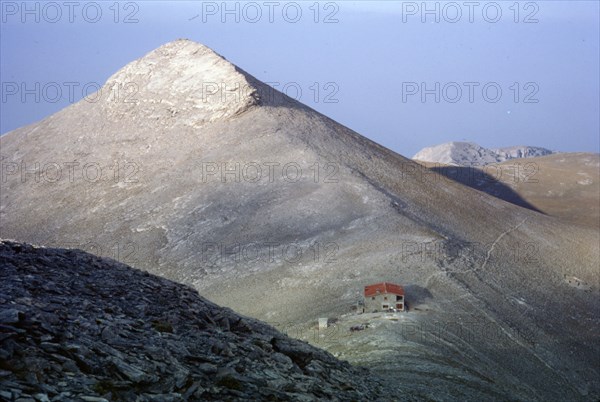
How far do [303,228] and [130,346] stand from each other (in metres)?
25.7

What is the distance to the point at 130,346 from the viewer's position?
1038cm

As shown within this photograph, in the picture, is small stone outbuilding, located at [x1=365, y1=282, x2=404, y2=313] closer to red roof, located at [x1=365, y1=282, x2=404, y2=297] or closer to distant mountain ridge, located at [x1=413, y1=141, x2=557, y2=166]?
red roof, located at [x1=365, y1=282, x2=404, y2=297]

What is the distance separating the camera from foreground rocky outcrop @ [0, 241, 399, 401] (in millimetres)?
8922

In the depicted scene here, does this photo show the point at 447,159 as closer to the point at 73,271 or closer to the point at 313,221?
the point at 313,221

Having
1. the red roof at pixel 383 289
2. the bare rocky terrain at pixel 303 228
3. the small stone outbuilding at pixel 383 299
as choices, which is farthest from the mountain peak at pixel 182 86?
the small stone outbuilding at pixel 383 299

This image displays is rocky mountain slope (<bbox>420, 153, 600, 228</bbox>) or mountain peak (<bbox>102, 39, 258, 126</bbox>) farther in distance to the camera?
rocky mountain slope (<bbox>420, 153, 600, 228</bbox>)

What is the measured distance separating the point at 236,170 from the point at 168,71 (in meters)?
10.6

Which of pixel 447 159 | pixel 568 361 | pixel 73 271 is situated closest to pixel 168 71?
pixel 568 361

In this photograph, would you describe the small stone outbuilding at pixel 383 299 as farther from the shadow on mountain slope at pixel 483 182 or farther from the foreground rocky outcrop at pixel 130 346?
the shadow on mountain slope at pixel 483 182

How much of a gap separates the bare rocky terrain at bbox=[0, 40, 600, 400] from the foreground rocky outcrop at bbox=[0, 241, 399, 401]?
4.51m

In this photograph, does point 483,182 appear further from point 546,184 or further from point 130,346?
point 130,346

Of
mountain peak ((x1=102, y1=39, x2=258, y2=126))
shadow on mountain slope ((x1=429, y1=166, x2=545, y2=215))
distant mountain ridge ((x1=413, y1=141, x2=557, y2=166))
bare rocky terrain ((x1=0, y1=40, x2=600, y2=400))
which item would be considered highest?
mountain peak ((x1=102, y1=39, x2=258, y2=126))

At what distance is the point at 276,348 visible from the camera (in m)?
12.6

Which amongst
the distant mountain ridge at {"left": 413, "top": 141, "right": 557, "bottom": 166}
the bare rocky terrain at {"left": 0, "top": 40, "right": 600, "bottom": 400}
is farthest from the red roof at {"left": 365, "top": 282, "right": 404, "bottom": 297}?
the distant mountain ridge at {"left": 413, "top": 141, "right": 557, "bottom": 166}
